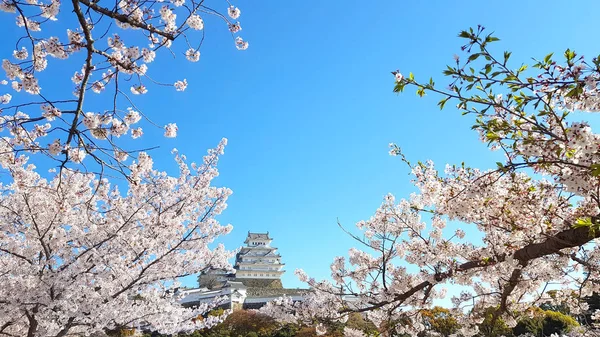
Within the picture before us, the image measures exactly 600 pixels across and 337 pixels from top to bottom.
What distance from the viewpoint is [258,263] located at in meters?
45.9

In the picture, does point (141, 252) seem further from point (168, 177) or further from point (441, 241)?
point (441, 241)

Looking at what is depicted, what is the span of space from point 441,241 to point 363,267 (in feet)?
5.20

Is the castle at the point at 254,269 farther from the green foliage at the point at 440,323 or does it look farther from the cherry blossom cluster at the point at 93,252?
the cherry blossom cluster at the point at 93,252

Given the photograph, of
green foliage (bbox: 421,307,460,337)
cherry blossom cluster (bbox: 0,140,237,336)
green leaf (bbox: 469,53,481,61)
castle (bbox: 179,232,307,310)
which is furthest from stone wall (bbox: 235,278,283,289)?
green leaf (bbox: 469,53,481,61)

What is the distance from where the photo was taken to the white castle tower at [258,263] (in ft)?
148

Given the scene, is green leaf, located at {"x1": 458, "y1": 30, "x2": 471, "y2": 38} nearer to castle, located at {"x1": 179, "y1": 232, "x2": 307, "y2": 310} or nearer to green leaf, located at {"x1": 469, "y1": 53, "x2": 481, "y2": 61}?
green leaf, located at {"x1": 469, "y1": 53, "x2": 481, "y2": 61}

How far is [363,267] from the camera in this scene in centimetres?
595

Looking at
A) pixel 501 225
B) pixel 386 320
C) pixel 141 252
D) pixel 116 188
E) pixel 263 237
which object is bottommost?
pixel 386 320

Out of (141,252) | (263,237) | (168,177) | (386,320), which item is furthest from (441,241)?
(263,237)

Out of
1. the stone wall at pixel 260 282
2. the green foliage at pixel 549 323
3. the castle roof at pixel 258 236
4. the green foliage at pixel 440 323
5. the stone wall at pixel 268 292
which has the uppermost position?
the castle roof at pixel 258 236

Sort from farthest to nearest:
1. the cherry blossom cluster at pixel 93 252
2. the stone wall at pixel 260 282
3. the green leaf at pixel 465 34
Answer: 1. the stone wall at pixel 260 282
2. the cherry blossom cluster at pixel 93 252
3. the green leaf at pixel 465 34

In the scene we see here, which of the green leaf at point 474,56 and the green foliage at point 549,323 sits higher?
the green leaf at point 474,56

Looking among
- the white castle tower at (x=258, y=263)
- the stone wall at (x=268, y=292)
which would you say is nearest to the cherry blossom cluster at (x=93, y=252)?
the stone wall at (x=268, y=292)

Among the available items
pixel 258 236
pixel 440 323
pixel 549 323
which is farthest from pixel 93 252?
pixel 258 236
